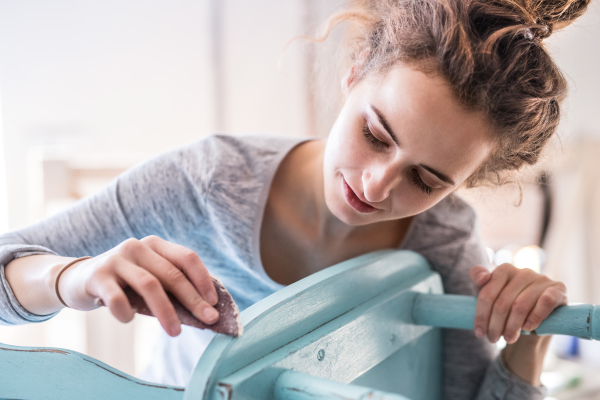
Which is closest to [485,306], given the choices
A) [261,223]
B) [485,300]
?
[485,300]

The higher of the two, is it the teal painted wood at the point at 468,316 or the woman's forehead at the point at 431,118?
the woman's forehead at the point at 431,118

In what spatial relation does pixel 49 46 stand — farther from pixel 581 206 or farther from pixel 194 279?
pixel 581 206

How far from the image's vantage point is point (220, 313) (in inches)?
14.4

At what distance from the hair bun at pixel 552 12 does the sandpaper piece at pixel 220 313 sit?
438 mm

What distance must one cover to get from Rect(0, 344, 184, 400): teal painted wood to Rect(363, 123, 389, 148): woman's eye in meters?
0.32

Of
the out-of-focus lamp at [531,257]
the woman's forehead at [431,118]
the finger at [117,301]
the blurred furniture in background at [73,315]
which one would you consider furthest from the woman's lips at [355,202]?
the out-of-focus lamp at [531,257]

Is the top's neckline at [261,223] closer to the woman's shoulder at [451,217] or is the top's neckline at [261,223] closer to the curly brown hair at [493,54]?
the woman's shoulder at [451,217]

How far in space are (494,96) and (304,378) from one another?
A: 350 mm

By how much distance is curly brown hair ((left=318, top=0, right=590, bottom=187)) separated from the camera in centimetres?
52

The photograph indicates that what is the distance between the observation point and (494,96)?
20.6 inches

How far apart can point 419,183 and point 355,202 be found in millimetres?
78

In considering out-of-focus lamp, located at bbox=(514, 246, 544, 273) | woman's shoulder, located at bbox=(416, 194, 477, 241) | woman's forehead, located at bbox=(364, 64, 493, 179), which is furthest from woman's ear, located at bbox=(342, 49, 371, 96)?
out-of-focus lamp, located at bbox=(514, 246, 544, 273)

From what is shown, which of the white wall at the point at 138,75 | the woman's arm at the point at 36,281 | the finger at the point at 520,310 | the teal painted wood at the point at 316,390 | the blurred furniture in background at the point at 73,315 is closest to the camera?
the teal painted wood at the point at 316,390

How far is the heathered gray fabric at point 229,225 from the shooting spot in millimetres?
660
